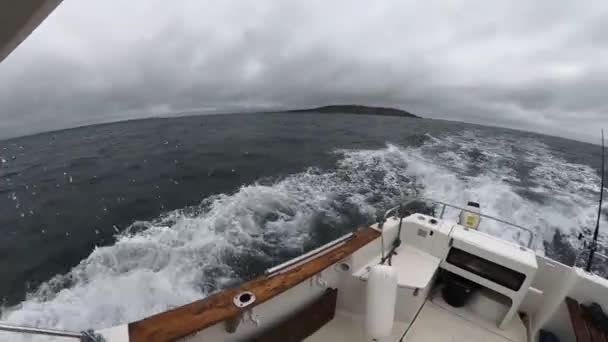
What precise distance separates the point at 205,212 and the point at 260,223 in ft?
4.66

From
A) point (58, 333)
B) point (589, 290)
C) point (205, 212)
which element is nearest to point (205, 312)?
point (58, 333)

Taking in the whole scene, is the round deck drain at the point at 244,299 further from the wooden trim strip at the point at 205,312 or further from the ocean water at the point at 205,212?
the ocean water at the point at 205,212

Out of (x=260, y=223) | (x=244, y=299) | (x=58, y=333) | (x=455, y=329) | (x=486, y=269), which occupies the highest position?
(x=58, y=333)

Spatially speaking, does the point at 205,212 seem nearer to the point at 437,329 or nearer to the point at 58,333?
the point at 437,329

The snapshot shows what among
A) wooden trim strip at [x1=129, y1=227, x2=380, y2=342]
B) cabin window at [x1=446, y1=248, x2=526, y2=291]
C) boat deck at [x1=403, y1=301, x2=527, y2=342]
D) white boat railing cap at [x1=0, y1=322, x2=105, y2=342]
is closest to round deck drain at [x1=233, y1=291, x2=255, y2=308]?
wooden trim strip at [x1=129, y1=227, x2=380, y2=342]

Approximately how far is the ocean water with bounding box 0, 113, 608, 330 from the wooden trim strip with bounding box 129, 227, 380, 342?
8.31 ft

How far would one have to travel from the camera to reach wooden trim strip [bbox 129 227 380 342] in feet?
4.29

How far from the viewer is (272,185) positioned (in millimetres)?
7691

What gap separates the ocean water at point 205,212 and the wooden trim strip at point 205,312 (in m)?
2.53

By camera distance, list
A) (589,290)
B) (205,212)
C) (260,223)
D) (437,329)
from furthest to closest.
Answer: (205,212) < (260,223) < (437,329) < (589,290)

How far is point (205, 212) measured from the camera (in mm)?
6023

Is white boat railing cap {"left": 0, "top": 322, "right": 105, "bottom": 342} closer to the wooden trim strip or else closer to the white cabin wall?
the wooden trim strip

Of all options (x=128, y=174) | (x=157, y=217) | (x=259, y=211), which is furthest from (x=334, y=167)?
(x=128, y=174)

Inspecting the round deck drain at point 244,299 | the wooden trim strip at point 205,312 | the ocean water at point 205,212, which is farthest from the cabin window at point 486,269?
the ocean water at point 205,212
